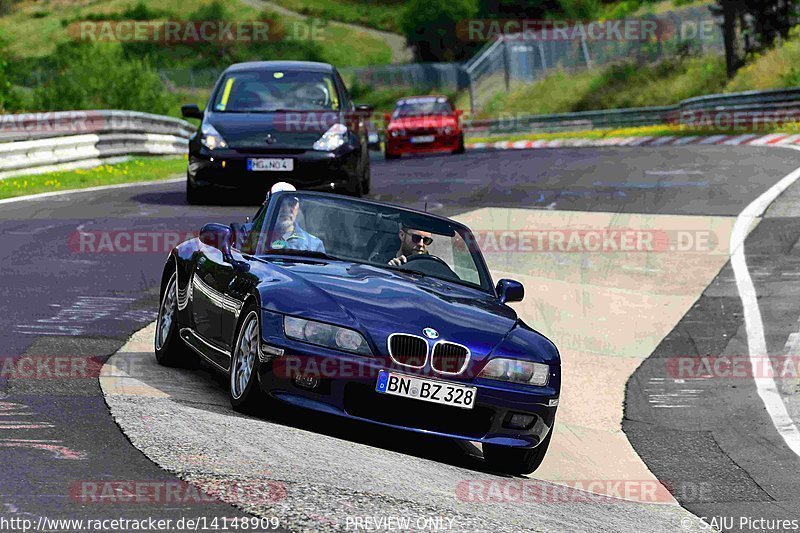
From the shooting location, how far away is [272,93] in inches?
725

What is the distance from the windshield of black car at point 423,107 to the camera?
35719 millimetres

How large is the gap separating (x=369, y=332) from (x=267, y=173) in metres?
10.5

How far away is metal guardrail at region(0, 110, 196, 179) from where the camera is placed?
22.0m

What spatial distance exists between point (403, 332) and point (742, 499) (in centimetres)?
209

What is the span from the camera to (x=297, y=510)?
5.50 metres

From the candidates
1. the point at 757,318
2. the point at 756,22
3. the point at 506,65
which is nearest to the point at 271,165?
the point at 757,318

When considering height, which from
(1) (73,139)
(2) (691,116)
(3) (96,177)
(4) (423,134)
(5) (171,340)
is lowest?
(2) (691,116)

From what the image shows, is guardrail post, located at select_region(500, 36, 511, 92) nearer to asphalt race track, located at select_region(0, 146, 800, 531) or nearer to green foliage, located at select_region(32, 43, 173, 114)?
green foliage, located at select_region(32, 43, 173, 114)

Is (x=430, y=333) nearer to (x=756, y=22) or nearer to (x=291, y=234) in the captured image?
(x=291, y=234)

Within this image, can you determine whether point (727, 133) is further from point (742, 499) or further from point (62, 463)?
point (62, 463)

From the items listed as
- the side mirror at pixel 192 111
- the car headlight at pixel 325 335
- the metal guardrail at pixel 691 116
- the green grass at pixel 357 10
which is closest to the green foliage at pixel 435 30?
the green grass at pixel 357 10

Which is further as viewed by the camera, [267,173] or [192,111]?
[192,111]

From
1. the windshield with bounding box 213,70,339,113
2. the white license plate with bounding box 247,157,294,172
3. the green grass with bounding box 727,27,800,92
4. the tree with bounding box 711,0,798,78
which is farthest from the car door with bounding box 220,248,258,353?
the tree with bounding box 711,0,798,78

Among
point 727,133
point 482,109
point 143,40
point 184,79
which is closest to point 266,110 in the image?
point 727,133
